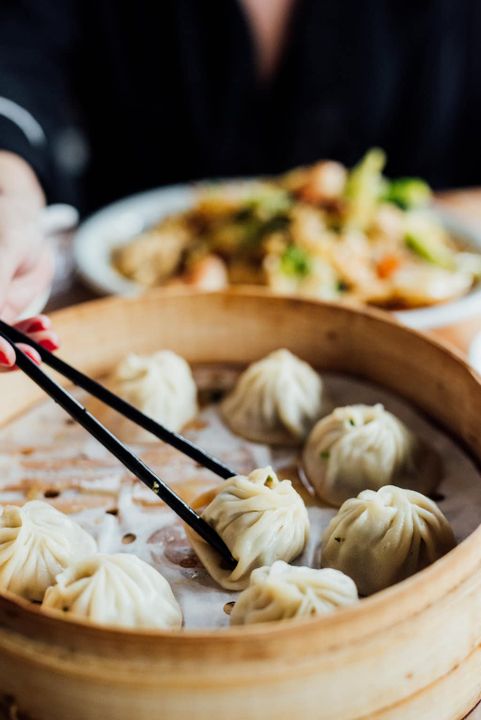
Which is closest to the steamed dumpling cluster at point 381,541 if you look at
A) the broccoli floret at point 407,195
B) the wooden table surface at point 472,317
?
the wooden table surface at point 472,317

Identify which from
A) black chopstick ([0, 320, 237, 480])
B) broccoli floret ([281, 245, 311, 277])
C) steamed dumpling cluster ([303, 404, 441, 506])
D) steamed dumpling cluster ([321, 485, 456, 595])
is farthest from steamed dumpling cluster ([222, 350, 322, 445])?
broccoli floret ([281, 245, 311, 277])

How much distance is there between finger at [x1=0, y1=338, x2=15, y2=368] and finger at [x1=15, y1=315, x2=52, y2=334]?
169mm

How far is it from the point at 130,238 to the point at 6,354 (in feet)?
5.91

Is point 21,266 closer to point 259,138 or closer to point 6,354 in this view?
point 6,354

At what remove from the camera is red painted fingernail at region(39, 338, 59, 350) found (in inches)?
59.7

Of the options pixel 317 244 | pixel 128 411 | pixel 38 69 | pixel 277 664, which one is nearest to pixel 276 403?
pixel 128 411

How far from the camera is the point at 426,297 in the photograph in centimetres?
247

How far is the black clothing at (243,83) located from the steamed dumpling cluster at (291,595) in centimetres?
252

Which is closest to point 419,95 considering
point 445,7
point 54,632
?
point 445,7

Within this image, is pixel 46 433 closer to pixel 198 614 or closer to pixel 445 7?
pixel 198 614

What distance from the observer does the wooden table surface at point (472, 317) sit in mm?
2350

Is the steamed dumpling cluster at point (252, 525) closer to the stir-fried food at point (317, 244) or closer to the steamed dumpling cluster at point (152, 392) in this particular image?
the steamed dumpling cluster at point (152, 392)

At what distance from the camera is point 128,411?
56.7 inches

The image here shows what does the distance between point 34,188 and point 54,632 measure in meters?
1.69
